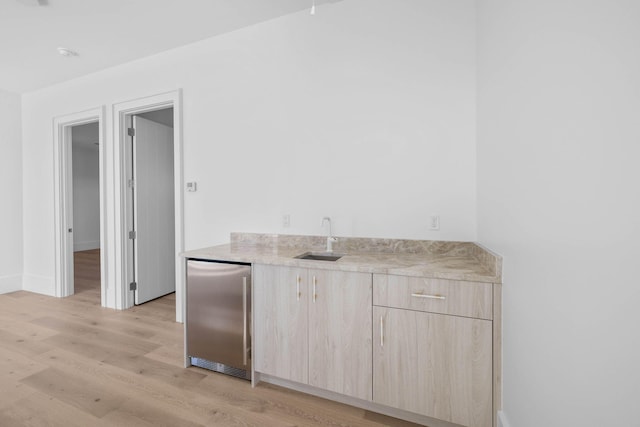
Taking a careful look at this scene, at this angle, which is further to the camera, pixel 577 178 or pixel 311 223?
pixel 311 223

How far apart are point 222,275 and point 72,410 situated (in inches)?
46.1

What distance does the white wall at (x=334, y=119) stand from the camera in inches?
80.0

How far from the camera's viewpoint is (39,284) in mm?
4020

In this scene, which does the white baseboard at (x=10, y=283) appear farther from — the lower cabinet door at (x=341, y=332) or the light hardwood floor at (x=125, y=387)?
the lower cabinet door at (x=341, y=332)

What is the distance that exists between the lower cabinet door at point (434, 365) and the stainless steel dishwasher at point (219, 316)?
3.05 ft

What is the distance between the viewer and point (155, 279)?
369 cm

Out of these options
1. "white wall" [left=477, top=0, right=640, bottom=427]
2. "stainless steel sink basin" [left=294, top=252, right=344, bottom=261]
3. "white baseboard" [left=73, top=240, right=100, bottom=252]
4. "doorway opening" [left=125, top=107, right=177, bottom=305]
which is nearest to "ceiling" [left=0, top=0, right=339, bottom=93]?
"doorway opening" [left=125, top=107, right=177, bottom=305]

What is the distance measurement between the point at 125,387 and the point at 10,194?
162 inches

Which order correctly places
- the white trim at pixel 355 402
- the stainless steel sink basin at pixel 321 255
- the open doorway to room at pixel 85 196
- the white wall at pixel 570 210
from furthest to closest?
the open doorway to room at pixel 85 196 → the stainless steel sink basin at pixel 321 255 → the white trim at pixel 355 402 → the white wall at pixel 570 210

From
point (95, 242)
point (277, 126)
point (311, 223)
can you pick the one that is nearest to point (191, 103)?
point (277, 126)

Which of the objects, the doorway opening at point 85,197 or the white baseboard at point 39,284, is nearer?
the white baseboard at point 39,284

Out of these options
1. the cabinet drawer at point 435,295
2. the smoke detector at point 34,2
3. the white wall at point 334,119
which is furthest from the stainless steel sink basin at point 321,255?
the smoke detector at point 34,2

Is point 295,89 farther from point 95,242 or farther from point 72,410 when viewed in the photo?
point 95,242

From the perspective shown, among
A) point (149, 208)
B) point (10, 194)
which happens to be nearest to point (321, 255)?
point (149, 208)
